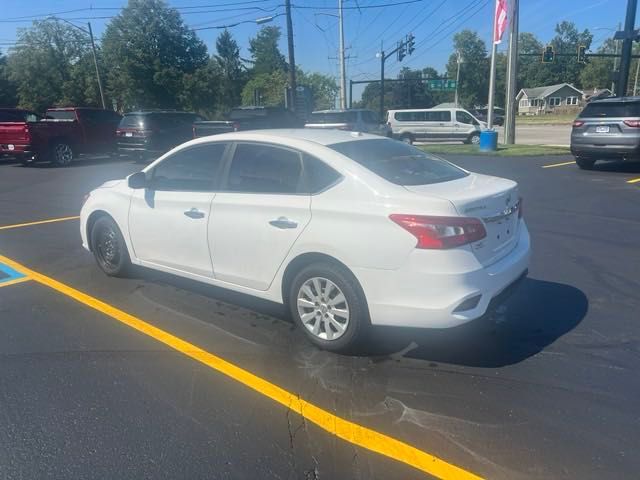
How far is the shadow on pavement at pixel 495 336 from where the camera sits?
11.8 feet

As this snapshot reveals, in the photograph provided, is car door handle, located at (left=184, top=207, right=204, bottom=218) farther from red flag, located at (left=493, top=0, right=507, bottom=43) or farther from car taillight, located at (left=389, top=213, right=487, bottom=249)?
red flag, located at (left=493, top=0, right=507, bottom=43)

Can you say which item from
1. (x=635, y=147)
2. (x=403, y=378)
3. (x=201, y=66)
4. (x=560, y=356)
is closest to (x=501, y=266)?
(x=560, y=356)

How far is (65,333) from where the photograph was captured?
13.6 ft

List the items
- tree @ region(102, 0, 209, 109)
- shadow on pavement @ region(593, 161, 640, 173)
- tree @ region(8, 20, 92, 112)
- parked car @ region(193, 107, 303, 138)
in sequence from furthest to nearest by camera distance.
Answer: tree @ region(8, 20, 92, 112)
tree @ region(102, 0, 209, 109)
parked car @ region(193, 107, 303, 138)
shadow on pavement @ region(593, 161, 640, 173)

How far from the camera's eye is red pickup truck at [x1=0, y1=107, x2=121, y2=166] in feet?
55.0

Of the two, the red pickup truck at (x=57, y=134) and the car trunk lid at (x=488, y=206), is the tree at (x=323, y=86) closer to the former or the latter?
the red pickup truck at (x=57, y=134)

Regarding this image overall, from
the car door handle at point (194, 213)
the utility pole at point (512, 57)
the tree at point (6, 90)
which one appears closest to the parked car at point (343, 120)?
the utility pole at point (512, 57)

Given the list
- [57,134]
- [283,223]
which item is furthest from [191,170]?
[57,134]

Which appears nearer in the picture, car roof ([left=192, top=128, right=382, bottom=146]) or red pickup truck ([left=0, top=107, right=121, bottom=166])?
car roof ([left=192, top=128, right=382, bottom=146])

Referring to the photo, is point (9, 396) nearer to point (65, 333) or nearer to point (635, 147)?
point (65, 333)

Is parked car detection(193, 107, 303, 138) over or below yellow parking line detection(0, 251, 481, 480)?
over

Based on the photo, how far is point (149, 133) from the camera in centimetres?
1773

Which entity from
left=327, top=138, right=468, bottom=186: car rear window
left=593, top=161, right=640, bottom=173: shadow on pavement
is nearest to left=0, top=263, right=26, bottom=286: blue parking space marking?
left=327, top=138, right=468, bottom=186: car rear window

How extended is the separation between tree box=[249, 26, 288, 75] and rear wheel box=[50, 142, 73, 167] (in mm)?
97188
